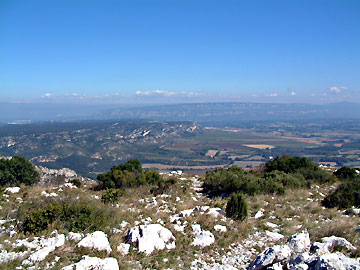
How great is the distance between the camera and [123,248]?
640cm

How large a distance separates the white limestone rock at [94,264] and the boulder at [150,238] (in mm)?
1228

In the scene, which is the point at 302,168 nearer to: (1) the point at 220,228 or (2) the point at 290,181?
(2) the point at 290,181

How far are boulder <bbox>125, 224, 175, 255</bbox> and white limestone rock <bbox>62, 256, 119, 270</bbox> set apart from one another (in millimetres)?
1228

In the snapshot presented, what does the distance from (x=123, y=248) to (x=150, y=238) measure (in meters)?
0.76

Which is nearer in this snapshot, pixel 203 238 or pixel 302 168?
pixel 203 238

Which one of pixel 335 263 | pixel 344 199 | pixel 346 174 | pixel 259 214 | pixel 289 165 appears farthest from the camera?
pixel 289 165

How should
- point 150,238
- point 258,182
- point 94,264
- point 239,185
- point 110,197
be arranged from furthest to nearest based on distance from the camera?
1. point 258,182
2. point 239,185
3. point 110,197
4. point 150,238
5. point 94,264

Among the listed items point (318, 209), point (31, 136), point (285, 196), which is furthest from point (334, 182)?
point (31, 136)

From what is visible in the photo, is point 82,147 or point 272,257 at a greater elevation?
point 272,257

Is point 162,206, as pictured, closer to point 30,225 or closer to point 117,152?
point 30,225

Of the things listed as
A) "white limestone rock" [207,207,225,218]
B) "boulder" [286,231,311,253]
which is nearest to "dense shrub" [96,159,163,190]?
"white limestone rock" [207,207,225,218]

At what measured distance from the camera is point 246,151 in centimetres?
13862

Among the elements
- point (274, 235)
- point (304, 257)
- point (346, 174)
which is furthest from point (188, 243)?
point (346, 174)

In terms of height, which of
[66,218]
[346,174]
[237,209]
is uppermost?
[66,218]
